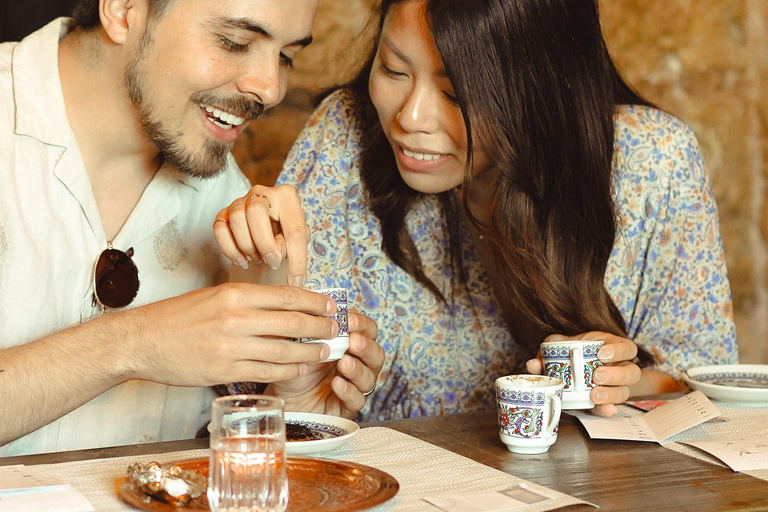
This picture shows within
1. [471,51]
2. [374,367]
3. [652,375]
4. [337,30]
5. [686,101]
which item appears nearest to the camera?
[374,367]

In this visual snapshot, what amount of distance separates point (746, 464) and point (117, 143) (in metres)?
1.22

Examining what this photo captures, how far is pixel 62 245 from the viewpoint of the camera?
1483 mm

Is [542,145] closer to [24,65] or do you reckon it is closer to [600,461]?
[600,461]

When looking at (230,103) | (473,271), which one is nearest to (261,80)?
(230,103)

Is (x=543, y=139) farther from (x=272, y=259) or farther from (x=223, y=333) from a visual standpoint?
(x=223, y=333)

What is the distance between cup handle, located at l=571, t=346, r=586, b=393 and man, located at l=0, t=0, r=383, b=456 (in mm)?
339

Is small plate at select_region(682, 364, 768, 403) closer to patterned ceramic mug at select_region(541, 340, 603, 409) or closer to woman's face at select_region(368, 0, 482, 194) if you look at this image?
patterned ceramic mug at select_region(541, 340, 603, 409)

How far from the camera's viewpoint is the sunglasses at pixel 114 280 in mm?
1506

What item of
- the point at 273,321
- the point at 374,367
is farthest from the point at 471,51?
the point at 273,321

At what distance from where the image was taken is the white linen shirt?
1.42 meters

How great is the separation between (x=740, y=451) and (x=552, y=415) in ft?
0.84

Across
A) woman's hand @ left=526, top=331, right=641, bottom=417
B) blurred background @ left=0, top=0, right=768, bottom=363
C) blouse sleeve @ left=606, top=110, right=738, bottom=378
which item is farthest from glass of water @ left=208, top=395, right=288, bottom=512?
blurred background @ left=0, top=0, right=768, bottom=363

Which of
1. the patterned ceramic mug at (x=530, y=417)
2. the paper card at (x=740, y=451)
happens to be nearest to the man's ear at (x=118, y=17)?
the patterned ceramic mug at (x=530, y=417)

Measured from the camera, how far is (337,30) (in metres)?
2.68
